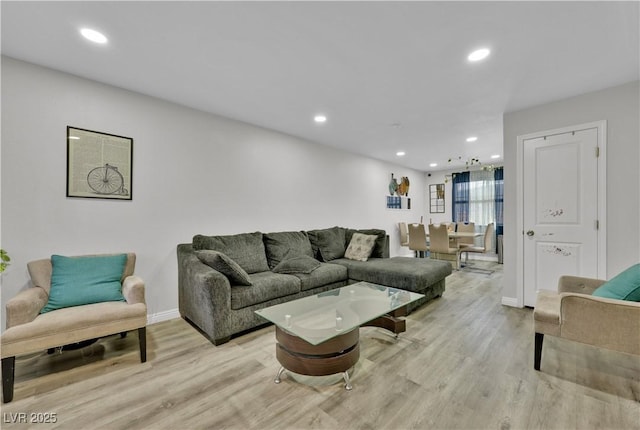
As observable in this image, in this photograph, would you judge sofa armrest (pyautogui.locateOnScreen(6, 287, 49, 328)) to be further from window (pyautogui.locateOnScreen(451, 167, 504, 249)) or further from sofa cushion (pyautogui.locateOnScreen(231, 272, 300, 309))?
window (pyautogui.locateOnScreen(451, 167, 504, 249))

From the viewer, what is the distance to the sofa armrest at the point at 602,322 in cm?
166

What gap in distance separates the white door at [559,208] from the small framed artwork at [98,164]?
4.44 metres

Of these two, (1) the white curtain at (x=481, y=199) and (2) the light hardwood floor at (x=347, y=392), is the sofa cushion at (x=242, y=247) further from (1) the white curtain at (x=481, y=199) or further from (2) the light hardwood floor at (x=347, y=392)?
(1) the white curtain at (x=481, y=199)

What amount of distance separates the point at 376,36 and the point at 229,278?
7.75ft

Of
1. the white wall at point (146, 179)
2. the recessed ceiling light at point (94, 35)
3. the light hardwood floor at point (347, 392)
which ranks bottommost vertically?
the light hardwood floor at point (347, 392)

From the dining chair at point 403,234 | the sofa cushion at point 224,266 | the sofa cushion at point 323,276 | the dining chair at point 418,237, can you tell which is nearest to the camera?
the sofa cushion at point 224,266

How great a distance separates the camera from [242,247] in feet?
10.7

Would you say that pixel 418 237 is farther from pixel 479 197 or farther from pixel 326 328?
pixel 326 328

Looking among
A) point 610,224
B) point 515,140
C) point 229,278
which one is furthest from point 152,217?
point 610,224

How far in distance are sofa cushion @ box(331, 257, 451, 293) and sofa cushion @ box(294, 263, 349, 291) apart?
5.7 inches

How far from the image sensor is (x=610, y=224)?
2.75m

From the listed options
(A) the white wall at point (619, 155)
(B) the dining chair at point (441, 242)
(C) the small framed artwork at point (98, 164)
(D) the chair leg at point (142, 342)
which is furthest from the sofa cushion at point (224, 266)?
(B) the dining chair at point (441, 242)

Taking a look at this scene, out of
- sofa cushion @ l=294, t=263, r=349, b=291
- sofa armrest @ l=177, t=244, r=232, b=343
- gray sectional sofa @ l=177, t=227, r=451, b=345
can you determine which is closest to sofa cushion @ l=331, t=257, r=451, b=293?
gray sectional sofa @ l=177, t=227, r=451, b=345

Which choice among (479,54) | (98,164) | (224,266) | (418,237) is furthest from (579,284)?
(98,164)
